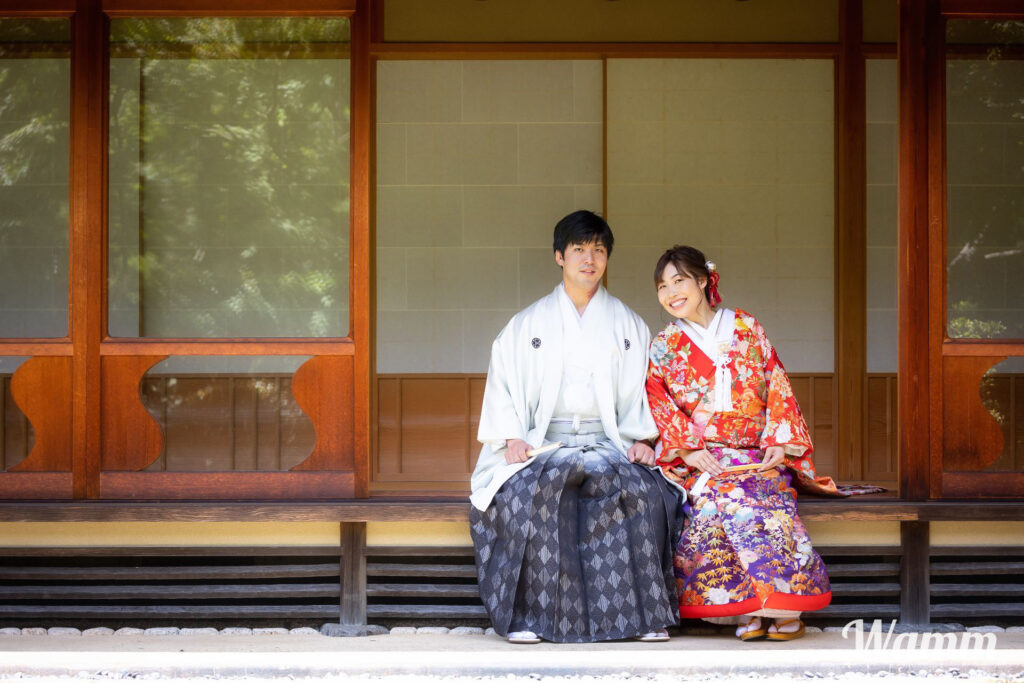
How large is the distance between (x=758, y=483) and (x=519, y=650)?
2.97ft

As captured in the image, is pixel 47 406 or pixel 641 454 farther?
pixel 47 406

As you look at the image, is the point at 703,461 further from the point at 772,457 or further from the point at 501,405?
the point at 501,405

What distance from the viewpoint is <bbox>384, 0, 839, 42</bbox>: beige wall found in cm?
621

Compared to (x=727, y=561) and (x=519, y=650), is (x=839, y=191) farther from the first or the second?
(x=519, y=650)

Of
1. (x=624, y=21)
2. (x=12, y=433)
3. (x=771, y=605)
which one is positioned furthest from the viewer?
(x=624, y=21)

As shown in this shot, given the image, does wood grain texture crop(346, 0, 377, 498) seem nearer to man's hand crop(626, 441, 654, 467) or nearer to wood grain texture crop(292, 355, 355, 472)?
wood grain texture crop(292, 355, 355, 472)

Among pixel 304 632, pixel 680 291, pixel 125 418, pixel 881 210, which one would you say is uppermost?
pixel 881 210

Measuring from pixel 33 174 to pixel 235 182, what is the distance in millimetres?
1930

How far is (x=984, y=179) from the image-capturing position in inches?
156

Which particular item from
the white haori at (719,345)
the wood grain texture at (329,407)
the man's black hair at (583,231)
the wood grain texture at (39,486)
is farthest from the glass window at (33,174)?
the white haori at (719,345)

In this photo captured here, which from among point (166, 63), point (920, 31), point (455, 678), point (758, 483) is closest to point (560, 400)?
point (758, 483)

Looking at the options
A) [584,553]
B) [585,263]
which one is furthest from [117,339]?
[584,553]

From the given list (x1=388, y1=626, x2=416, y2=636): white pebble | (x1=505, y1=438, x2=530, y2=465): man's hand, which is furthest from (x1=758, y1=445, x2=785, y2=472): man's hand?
(x1=388, y1=626, x2=416, y2=636): white pebble

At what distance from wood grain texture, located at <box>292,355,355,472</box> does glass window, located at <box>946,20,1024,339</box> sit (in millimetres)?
2088
